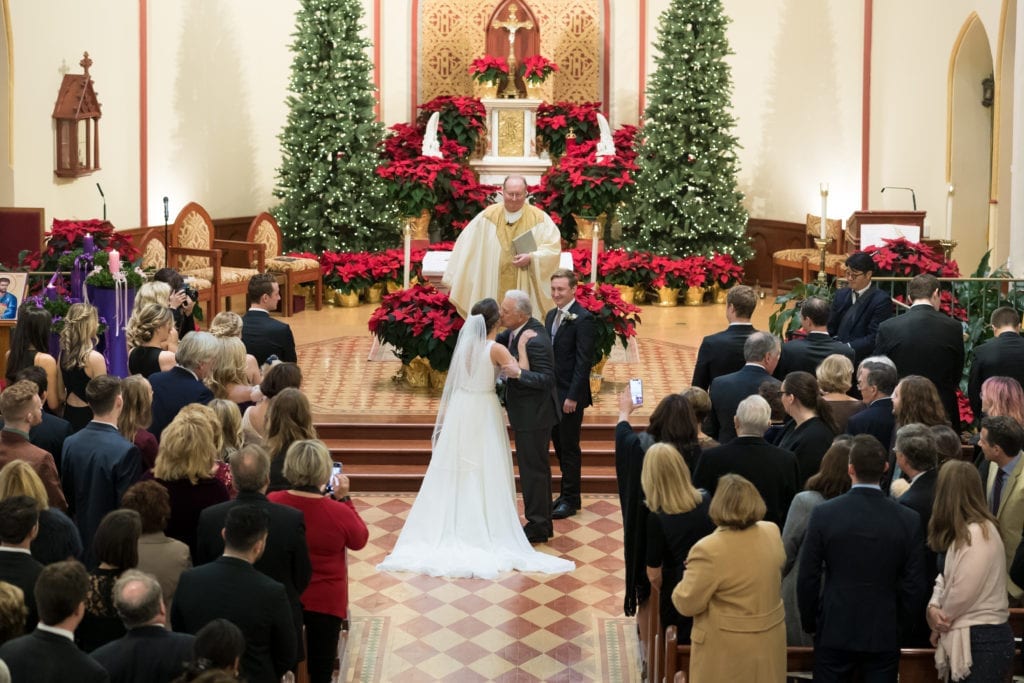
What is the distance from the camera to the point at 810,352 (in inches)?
310

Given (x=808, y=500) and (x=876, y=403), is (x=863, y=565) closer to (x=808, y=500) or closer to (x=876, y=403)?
(x=808, y=500)

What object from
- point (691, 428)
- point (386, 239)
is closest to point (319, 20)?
point (386, 239)

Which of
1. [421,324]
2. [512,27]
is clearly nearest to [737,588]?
[421,324]

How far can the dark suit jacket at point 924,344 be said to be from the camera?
8.31m

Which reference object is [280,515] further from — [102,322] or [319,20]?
[319,20]

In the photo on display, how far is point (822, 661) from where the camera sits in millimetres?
5402

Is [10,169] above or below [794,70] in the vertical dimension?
below

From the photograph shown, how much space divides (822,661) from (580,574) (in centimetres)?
297

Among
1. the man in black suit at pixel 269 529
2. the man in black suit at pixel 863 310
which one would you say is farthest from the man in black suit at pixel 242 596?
the man in black suit at pixel 863 310

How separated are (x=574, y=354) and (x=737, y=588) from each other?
A: 3.90 meters

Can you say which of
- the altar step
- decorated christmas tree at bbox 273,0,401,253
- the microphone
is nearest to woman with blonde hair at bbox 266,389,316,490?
the altar step

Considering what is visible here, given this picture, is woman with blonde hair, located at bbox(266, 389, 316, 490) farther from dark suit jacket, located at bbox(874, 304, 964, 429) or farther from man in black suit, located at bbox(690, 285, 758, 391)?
dark suit jacket, located at bbox(874, 304, 964, 429)

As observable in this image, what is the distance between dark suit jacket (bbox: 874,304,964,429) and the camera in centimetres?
831

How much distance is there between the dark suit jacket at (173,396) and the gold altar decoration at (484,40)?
1164 centimetres
